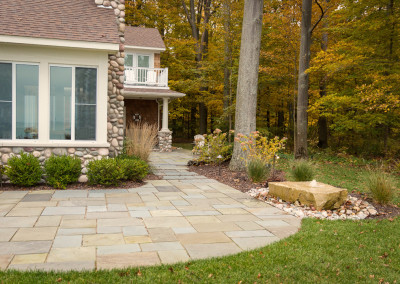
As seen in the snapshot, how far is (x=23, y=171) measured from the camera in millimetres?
6492

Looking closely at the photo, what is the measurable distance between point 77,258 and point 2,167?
178 inches

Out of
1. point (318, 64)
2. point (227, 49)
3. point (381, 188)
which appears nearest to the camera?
point (381, 188)

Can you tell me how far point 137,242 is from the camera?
381 centimetres

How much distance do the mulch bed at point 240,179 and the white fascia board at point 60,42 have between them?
3961 millimetres

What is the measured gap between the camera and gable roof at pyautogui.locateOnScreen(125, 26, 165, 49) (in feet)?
57.9

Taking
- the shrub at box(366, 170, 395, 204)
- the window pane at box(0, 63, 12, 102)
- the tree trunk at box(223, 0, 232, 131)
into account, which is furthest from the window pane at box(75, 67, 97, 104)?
the tree trunk at box(223, 0, 232, 131)

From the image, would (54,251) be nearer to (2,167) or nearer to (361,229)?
(361,229)

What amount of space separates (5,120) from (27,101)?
1.91 ft

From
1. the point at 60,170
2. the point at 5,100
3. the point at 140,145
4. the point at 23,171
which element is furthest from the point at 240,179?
the point at 5,100

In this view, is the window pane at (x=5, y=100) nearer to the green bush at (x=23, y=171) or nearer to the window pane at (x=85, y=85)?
the green bush at (x=23, y=171)

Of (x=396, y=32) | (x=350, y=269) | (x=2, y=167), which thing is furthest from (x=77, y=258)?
(x=396, y=32)

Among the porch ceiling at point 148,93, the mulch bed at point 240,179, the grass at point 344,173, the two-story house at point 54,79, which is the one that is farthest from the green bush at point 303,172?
the porch ceiling at point 148,93

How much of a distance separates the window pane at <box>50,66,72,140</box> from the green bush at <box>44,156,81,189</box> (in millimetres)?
674

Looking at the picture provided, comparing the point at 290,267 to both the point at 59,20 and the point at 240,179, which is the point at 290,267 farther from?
the point at 59,20
